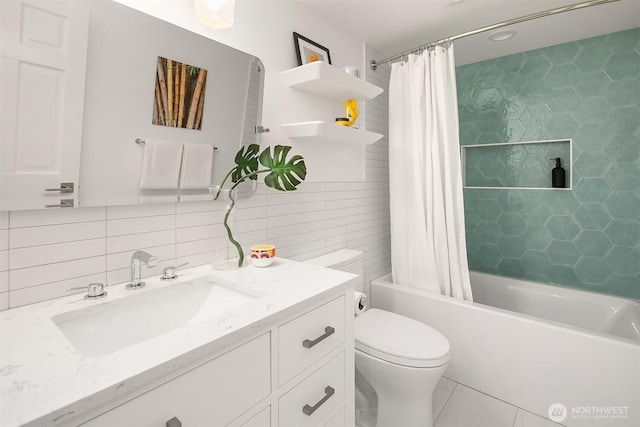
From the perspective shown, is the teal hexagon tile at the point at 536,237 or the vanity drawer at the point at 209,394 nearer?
the vanity drawer at the point at 209,394

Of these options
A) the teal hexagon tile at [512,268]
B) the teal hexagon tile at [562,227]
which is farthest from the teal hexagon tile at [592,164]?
the teal hexagon tile at [512,268]

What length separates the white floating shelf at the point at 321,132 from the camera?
1.61 metres

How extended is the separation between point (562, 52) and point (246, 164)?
246cm

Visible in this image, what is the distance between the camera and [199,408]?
0.72m

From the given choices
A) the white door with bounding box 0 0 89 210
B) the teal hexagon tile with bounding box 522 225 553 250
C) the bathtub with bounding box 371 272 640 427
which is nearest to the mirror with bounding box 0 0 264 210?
the white door with bounding box 0 0 89 210

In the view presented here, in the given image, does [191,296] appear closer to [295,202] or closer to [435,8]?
[295,202]

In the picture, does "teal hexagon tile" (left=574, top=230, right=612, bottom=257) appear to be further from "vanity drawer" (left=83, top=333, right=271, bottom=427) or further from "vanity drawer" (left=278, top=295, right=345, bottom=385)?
"vanity drawer" (left=83, top=333, right=271, bottom=427)

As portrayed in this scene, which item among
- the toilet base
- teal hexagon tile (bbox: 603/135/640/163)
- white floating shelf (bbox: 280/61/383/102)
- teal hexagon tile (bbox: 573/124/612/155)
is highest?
white floating shelf (bbox: 280/61/383/102)

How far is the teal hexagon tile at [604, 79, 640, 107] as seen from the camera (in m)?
2.13

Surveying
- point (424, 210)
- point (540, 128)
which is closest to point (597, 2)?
point (540, 128)

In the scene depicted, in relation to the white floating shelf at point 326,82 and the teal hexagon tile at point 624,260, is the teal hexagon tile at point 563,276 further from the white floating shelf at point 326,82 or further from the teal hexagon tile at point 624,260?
the white floating shelf at point 326,82

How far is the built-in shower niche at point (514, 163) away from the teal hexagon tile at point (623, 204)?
0.84 feet

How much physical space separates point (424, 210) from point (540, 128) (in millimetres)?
1207

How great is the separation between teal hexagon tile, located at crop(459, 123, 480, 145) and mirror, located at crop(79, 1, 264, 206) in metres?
2.19
